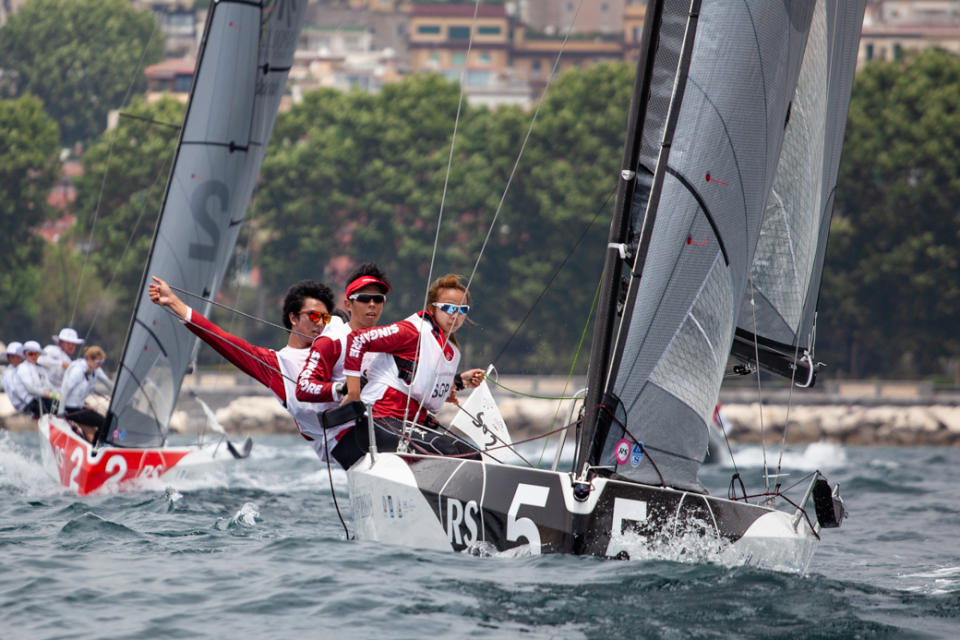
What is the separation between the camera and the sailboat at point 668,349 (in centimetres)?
607

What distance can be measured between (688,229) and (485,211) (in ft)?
116

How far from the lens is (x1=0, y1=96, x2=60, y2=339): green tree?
40.5 m

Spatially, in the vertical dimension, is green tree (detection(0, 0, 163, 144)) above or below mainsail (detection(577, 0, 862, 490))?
above

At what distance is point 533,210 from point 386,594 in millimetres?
35976

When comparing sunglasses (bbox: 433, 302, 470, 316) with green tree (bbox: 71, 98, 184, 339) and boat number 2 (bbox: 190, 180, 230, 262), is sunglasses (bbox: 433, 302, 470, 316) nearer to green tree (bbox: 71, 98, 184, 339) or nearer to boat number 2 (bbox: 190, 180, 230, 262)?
boat number 2 (bbox: 190, 180, 230, 262)

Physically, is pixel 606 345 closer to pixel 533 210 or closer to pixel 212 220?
pixel 212 220

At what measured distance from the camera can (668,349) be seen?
20.9 feet

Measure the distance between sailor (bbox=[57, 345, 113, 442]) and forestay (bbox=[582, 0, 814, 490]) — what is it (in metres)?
7.80

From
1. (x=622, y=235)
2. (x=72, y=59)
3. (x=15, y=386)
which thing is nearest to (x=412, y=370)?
(x=622, y=235)

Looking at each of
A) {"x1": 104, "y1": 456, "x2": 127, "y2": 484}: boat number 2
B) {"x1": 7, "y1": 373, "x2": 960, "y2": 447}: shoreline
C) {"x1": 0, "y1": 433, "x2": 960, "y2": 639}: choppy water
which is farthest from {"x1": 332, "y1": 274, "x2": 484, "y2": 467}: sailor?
{"x1": 7, "y1": 373, "x2": 960, "y2": 447}: shoreline

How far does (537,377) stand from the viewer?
3825 cm

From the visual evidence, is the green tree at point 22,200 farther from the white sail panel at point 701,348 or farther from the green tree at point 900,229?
the white sail panel at point 701,348

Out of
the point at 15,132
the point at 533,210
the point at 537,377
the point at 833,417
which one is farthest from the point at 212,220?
the point at 15,132

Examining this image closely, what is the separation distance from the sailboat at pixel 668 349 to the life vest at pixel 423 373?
0.48m
